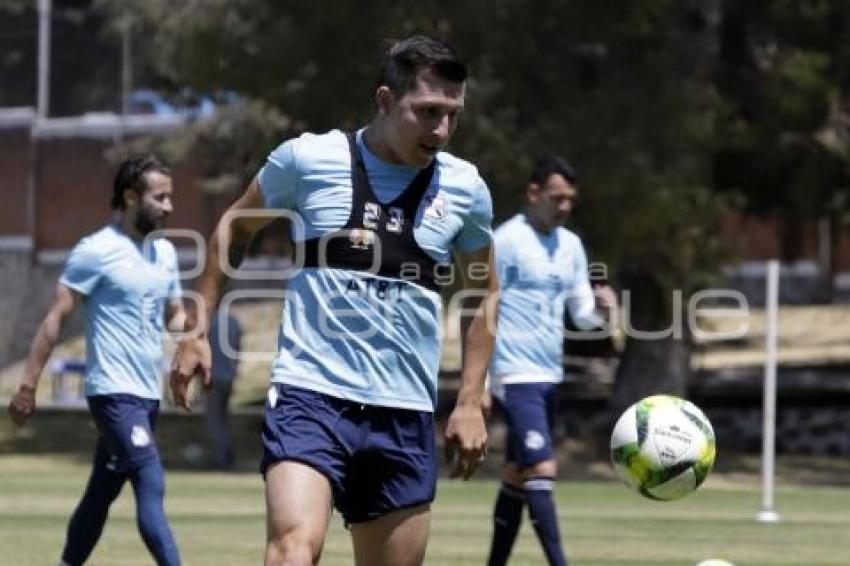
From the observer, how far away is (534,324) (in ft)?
44.0

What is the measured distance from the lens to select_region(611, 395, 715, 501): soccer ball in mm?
9742

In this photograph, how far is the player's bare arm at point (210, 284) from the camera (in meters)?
7.72

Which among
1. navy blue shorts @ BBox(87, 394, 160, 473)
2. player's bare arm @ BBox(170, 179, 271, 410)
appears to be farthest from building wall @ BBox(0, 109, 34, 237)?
player's bare arm @ BBox(170, 179, 271, 410)

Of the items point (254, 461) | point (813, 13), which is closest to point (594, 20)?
point (813, 13)

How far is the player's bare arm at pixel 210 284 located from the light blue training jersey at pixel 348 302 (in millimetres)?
135

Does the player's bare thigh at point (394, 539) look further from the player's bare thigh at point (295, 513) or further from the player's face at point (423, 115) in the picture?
the player's face at point (423, 115)

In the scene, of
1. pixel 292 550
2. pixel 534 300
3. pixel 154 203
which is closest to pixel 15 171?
pixel 534 300

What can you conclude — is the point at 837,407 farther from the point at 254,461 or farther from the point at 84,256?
the point at 84,256

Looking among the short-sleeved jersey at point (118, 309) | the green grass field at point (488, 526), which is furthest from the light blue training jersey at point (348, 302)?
the green grass field at point (488, 526)

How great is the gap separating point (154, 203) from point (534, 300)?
288 cm

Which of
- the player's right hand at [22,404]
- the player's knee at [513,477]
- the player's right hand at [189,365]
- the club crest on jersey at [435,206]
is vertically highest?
the club crest on jersey at [435,206]

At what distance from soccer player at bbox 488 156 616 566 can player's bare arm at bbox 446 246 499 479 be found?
4677 mm

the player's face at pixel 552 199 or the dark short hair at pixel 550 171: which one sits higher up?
the dark short hair at pixel 550 171

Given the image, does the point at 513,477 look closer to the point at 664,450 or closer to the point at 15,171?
the point at 664,450
